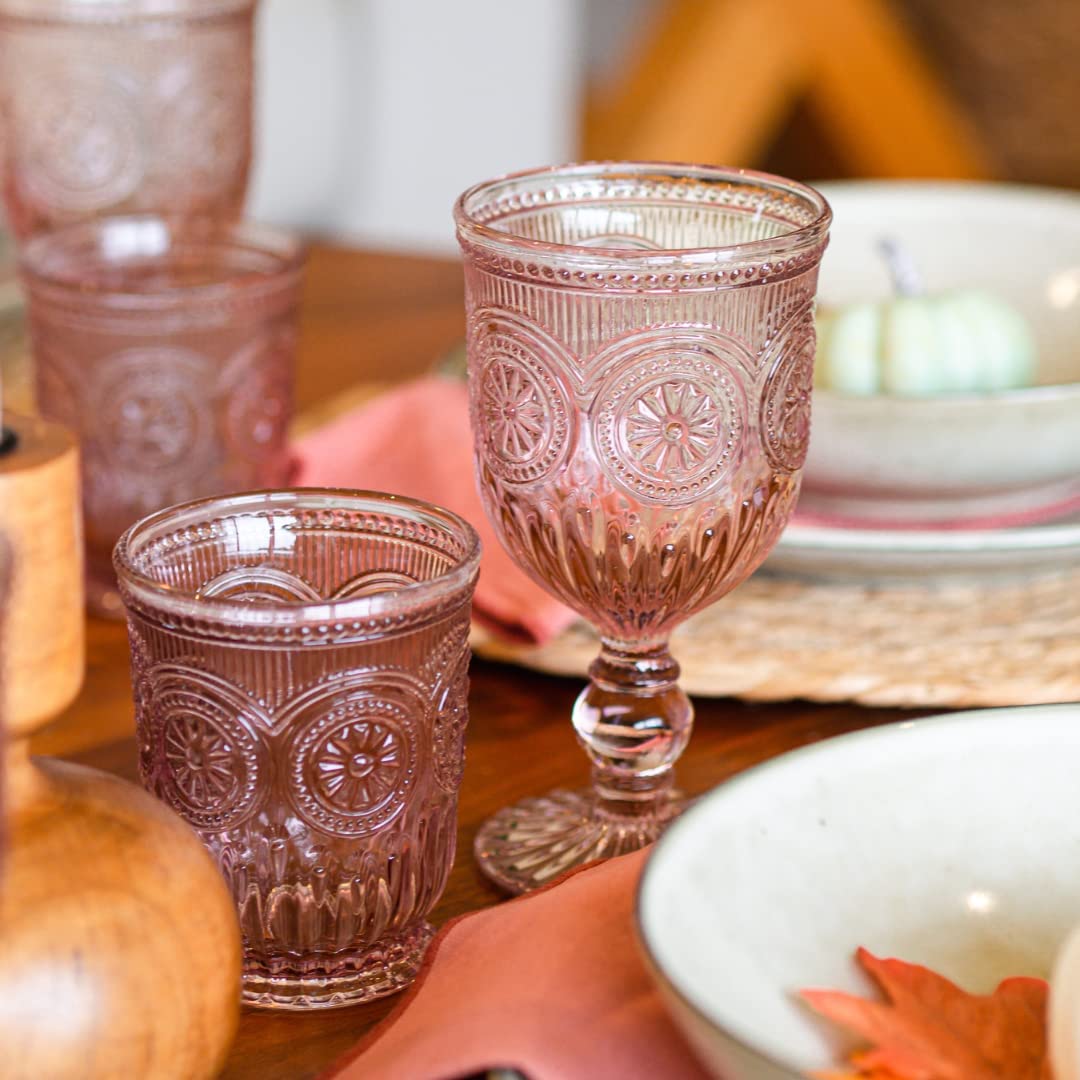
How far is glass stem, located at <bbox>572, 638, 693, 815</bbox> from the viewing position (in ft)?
1.72

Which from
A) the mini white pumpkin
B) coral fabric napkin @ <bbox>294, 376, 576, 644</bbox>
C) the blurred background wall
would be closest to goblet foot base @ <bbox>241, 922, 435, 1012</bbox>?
coral fabric napkin @ <bbox>294, 376, 576, 644</bbox>

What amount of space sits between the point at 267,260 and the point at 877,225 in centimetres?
35

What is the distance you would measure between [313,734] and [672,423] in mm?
130

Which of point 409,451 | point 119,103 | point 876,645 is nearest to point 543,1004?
point 876,645

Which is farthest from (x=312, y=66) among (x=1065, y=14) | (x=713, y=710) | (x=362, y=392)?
(x=713, y=710)

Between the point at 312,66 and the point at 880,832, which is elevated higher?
the point at 880,832

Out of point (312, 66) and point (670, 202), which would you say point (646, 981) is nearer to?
point (670, 202)

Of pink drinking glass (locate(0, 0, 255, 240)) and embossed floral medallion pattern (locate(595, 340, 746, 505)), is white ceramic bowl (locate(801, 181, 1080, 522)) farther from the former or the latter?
pink drinking glass (locate(0, 0, 255, 240))

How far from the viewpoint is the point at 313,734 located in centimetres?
43

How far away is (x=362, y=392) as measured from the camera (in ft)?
3.03

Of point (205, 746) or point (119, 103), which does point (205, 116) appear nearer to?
point (119, 103)

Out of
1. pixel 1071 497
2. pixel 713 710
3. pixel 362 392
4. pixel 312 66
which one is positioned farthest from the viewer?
pixel 312 66

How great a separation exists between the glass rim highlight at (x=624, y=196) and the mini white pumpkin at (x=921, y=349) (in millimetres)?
248

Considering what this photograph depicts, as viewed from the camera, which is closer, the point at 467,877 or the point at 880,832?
the point at 880,832
